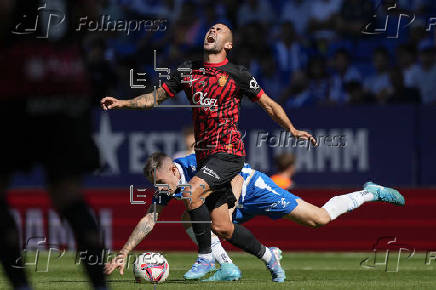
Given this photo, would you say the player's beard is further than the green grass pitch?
Yes

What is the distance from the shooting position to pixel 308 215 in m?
8.66

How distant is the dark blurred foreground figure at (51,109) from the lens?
4375 millimetres

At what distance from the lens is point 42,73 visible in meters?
4.38

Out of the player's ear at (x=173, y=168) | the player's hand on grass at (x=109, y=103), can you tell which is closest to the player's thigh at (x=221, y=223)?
the player's ear at (x=173, y=168)

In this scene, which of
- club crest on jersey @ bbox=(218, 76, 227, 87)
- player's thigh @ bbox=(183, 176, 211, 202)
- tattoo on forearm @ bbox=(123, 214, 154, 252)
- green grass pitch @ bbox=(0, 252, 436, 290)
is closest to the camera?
green grass pitch @ bbox=(0, 252, 436, 290)

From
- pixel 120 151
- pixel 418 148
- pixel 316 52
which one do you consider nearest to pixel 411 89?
pixel 418 148

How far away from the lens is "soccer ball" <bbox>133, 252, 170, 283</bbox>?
25.8ft

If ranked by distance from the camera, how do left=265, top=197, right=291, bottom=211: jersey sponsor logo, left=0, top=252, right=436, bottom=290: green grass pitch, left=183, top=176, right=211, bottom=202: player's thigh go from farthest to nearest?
left=265, top=197, right=291, bottom=211: jersey sponsor logo < left=183, top=176, right=211, bottom=202: player's thigh < left=0, top=252, right=436, bottom=290: green grass pitch

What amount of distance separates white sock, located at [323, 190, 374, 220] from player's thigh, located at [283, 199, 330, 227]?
0.14m

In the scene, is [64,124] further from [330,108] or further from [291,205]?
[330,108]

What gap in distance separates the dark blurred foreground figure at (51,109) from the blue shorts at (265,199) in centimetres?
423

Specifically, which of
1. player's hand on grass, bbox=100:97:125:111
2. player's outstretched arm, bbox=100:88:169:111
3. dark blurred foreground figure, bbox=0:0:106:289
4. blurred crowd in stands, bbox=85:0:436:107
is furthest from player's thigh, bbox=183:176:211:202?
blurred crowd in stands, bbox=85:0:436:107

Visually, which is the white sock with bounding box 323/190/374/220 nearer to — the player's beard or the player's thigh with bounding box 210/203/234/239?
the player's thigh with bounding box 210/203/234/239

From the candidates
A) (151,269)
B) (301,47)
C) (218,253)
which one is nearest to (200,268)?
(218,253)
